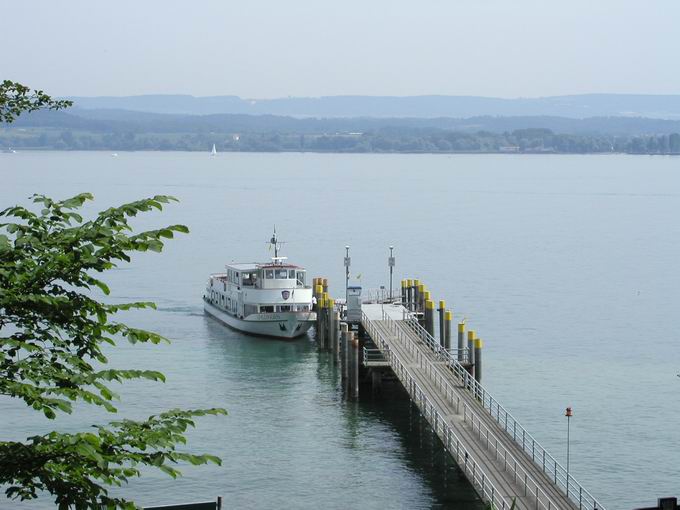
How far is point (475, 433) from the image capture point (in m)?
38.3

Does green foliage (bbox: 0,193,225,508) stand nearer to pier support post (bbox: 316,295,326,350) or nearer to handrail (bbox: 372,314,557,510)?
handrail (bbox: 372,314,557,510)

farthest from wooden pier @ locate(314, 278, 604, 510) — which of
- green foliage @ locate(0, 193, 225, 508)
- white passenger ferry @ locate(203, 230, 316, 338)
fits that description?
green foliage @ locate(0, 193, 225, 508)

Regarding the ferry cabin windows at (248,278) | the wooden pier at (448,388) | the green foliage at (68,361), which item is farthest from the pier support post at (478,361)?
the green foliage at (68,361)

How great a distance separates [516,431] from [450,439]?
804 centimetres

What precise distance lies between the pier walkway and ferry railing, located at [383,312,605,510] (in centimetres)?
3

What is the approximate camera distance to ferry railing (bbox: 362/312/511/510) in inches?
1268

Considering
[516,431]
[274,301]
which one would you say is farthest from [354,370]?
[274,301]

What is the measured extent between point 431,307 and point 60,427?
2072 centimetres

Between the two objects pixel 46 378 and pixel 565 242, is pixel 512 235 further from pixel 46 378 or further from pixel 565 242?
pixel 46 378

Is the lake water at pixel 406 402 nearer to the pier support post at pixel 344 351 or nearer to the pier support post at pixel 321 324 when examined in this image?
Answer: the pier support post at pixel 321 324

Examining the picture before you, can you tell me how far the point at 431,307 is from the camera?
59875mm

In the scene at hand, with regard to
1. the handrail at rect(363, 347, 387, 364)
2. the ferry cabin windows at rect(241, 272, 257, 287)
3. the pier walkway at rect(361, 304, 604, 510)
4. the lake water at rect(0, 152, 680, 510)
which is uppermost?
the ferry cabin windows at rect(241, 272, 257, 287)

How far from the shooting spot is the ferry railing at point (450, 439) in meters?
32.2

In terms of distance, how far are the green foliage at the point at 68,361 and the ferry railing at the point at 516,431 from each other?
54.2 ft
